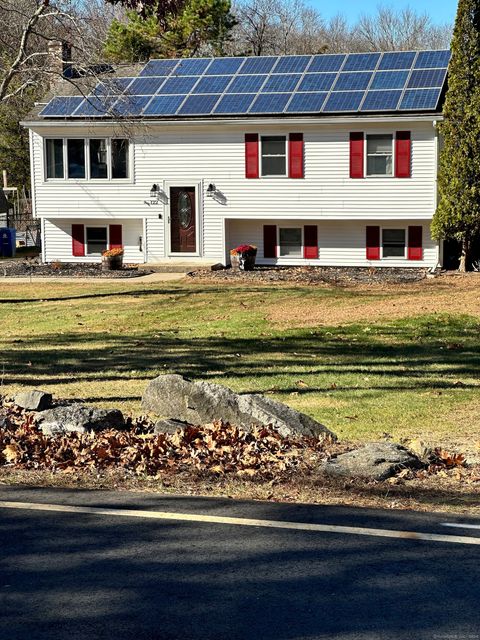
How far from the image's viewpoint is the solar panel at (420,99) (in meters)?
29.8

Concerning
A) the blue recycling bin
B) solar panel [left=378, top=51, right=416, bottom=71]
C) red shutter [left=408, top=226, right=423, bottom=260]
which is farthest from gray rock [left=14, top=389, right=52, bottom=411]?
the blue recycling bin

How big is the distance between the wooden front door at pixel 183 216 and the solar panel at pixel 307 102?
4.63 meters

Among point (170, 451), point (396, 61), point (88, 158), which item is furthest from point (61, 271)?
point (170, 451)

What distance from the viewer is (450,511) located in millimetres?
7000

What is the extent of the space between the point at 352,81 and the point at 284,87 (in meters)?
2.28

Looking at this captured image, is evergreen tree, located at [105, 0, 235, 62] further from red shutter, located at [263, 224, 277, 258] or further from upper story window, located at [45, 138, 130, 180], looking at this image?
red shutter, located at [263, 224, 277, 258]

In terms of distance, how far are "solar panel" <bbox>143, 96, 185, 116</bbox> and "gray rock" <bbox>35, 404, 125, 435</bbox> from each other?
77.6ft

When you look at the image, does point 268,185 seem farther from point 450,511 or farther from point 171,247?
point 450,511

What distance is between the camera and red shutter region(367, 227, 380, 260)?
3192 cm

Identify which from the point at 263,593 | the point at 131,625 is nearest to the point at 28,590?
the point at 131,625

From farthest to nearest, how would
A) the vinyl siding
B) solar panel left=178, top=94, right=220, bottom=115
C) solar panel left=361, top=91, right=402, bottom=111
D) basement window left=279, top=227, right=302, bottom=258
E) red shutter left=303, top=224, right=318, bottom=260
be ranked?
basement window left=279, top=227, right=302, bottom=258
red shutter left=303, top=224, right=318, bottom=260
solar panel left=178, top=94, right=220, bottom=115
the vinyl siding
solar panel left=361, top=91, right=402, bottom=111

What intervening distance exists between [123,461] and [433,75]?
84.5 ft

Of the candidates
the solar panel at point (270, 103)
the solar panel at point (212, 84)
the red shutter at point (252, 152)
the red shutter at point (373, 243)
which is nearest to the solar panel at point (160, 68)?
the solar panel at point (212, 84)

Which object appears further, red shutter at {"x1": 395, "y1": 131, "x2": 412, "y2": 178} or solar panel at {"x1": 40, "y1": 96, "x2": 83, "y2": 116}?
solar panel at {"x1": 40, "y1": 96, "x2": 83, "y2": 116}
